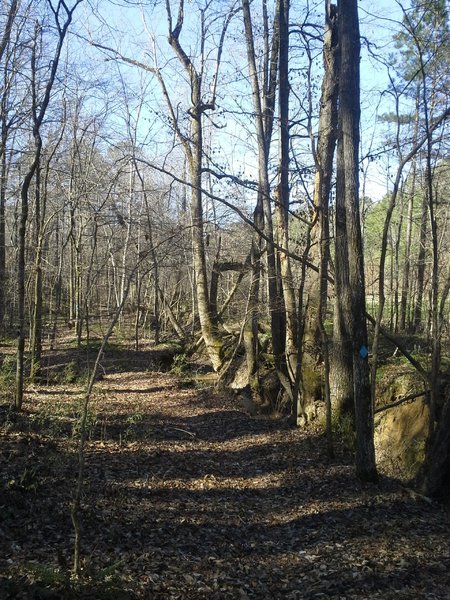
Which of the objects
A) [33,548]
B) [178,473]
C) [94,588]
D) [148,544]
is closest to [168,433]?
[178,473]

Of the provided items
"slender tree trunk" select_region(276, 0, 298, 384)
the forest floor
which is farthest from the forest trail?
"slender tree trunk" select_region(276, 0, 298, 384)

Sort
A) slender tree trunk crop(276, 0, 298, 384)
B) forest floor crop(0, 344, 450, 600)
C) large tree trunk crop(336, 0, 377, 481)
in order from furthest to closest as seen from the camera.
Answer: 1. slender tree trunk crop(276, 0, 298, 384)
2. large tree trunk crop(336, 0, 377, 481)
3. forest floor crop(0, 344, 450, 600)

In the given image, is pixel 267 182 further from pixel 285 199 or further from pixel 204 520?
pixel 204 520

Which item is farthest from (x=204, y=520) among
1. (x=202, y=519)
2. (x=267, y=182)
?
(x=267, y=182)

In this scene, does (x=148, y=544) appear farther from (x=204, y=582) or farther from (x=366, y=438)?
(x=366, y=438)

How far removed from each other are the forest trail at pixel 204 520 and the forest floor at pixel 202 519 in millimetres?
19

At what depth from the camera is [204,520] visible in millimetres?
6426

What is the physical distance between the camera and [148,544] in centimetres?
556

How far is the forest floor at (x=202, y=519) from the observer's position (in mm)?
4824

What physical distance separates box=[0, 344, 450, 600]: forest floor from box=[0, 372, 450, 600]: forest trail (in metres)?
0.02

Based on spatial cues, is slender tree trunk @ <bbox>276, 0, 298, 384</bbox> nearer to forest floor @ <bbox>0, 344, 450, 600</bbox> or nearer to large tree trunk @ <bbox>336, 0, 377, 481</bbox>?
forest floor @ <bbox>0, 344, 450, 600</bbox>

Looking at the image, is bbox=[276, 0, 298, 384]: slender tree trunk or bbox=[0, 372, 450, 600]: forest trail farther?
bbox=[276, 0, 298, 384]: slender tree trunk

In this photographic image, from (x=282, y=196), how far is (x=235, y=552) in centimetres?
805

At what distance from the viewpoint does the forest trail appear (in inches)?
190
